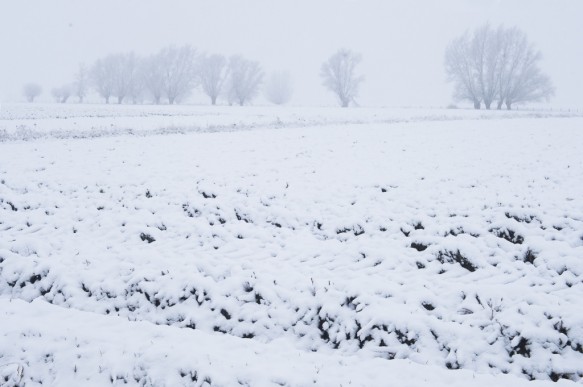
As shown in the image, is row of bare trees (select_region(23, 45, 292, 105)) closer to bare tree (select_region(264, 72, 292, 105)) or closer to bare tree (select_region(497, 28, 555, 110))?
bare tree (select_region(264, 72, 292, 105))

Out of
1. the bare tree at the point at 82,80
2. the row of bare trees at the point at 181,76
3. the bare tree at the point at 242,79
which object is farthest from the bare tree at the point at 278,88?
the bare tree at the point at 82,80

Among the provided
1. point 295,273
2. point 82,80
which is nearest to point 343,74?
point 82,80

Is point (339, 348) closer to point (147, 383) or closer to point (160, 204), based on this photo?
point (147, 383)

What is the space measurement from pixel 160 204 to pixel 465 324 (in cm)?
724

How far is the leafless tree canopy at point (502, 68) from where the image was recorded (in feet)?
133

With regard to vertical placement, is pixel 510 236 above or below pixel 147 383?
above

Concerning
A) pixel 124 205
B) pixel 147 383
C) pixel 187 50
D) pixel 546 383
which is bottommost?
pixel 147 383

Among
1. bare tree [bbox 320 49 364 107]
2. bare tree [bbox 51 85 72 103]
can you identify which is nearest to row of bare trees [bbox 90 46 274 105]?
bare tree [bbox 320 49 364 107]

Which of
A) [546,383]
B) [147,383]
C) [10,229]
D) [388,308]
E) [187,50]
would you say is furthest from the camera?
[187,50]

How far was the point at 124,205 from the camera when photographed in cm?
920

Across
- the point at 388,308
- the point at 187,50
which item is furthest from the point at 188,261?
the point at 187,50

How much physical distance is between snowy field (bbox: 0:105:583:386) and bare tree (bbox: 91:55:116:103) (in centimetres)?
5632

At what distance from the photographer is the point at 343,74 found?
2112 inches

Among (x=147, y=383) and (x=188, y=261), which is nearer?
(x=147, y=383)
